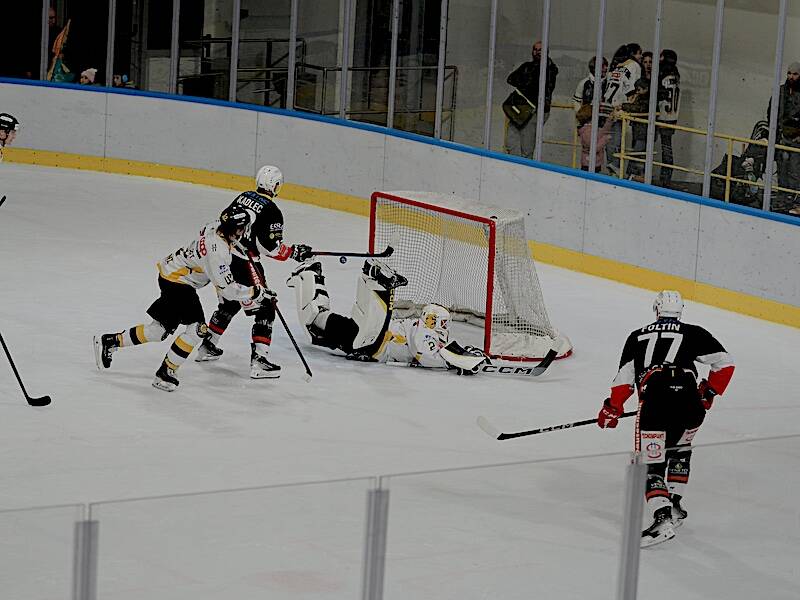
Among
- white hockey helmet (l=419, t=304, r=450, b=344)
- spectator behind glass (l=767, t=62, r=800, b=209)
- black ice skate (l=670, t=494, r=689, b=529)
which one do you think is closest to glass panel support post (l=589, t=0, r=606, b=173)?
spectator behind glass (l=767, t=62, r=800, b=209)

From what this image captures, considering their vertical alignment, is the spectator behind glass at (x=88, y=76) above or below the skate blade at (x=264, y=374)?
above

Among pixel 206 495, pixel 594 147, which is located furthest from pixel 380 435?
pixel 594 147

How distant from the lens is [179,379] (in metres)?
8.23

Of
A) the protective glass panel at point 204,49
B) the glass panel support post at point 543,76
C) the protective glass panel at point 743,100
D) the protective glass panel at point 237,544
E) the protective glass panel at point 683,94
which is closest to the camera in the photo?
the protective glass panel at point 237,544

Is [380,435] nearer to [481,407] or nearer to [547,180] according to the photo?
[481,407]

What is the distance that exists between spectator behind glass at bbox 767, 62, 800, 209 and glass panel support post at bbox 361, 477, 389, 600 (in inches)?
281

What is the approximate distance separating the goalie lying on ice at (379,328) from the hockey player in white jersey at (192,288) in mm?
895

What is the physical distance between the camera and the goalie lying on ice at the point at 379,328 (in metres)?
8.66

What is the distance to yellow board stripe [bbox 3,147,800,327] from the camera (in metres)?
10.6

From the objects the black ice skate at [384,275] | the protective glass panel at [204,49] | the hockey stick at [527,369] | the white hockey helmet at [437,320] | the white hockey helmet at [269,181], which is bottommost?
the hockey stick at [527,369]

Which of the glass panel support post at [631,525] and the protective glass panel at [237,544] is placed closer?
the protective glass panel at [237,544]

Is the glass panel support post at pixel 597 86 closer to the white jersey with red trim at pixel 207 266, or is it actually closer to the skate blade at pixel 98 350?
the white jersey with red trim at pixel 207 266

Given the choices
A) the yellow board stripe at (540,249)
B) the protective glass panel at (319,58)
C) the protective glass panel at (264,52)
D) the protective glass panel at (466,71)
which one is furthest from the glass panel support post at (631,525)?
the protective glass panel at (264,52)

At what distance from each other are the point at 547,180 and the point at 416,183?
157cm
